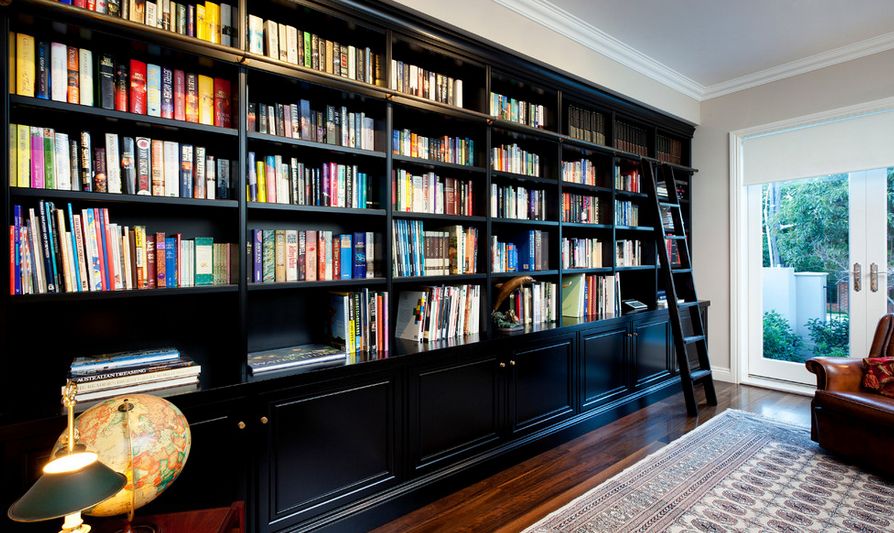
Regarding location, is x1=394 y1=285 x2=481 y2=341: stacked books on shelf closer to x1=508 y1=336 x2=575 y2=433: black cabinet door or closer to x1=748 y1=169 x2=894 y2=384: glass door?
x1=508 y1=336 x2=575 y2=433: black cabinet door

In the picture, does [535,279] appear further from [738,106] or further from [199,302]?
[738,106]

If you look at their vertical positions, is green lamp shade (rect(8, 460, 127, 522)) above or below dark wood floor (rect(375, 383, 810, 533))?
above

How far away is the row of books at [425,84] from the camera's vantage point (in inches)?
100

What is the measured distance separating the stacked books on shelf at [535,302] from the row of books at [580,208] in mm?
574

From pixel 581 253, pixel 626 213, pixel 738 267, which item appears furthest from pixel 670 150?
pixel 581 253

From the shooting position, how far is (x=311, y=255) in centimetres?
223

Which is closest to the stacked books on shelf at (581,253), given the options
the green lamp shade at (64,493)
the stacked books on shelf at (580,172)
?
the stacked books on shelf at (580,172)

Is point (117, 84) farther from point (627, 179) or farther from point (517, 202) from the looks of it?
point (627, 179)

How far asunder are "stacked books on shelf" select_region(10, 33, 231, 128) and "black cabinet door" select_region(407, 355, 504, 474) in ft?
5.03

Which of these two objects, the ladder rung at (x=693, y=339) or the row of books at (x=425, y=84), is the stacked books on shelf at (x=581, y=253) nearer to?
the ladder rung at (x=693, y=339)

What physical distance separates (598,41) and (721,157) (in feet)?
6.73

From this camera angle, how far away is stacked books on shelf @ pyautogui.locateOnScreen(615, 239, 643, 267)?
3.97 meters

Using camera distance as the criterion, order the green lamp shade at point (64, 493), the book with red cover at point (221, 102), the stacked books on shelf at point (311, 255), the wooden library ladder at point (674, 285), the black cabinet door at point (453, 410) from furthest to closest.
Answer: the wooden library ladder at point (674, 285)
the black cabinet door at point (453, 410)
the stacked books on shelf at point (311, 255)
the book with red cover at point (221, 102)
the green lamp shade at point (64, 493)

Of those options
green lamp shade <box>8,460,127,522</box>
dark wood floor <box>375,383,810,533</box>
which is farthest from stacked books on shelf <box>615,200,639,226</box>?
green lamp shade <box>8,460,127,522</box>
